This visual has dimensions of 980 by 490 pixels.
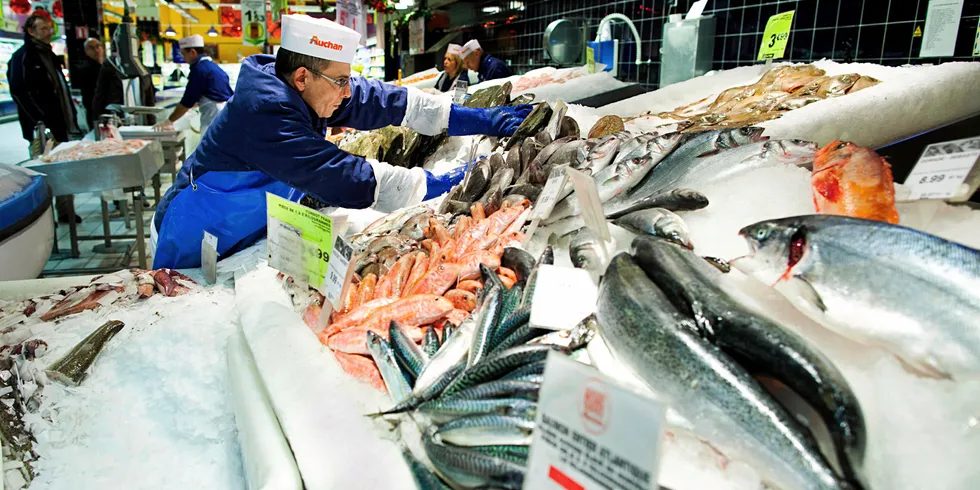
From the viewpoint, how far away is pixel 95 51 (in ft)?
31.2

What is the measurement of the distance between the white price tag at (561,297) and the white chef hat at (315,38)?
1812 mm

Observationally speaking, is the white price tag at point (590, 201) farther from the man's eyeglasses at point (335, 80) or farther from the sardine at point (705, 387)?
the man's eyeglasses at point (335, 80)

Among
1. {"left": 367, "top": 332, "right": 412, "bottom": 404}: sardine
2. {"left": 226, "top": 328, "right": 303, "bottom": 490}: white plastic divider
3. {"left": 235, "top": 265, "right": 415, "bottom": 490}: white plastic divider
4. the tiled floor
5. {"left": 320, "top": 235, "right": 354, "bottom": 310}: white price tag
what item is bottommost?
the tiled floor

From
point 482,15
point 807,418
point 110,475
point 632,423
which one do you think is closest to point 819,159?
point 807,418

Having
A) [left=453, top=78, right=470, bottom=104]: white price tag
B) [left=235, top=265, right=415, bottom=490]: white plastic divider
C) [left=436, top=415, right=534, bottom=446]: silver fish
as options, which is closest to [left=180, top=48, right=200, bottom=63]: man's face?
[left=453, top=78, right=470, bottom=104]: white price tag

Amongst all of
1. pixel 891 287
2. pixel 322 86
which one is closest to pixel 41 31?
pixel 322 86

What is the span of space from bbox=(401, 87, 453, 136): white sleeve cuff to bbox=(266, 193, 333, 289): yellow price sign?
184cm

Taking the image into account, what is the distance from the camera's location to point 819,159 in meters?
1.71

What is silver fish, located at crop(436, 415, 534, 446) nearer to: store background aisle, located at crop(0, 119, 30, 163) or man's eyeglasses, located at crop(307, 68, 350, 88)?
man's eyeglasses, located at crop(307, 68, 350, 88)

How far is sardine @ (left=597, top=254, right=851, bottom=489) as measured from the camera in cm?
91

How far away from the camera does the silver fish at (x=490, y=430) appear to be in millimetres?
1092

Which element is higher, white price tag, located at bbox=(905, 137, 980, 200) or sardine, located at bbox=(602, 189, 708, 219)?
white price tag, located at bbox=(905, 137, 980, 200)

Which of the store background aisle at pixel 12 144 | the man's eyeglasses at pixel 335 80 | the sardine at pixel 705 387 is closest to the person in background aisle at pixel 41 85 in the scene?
the store background aisle at pixel 12 144

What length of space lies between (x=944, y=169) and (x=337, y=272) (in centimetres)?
157
